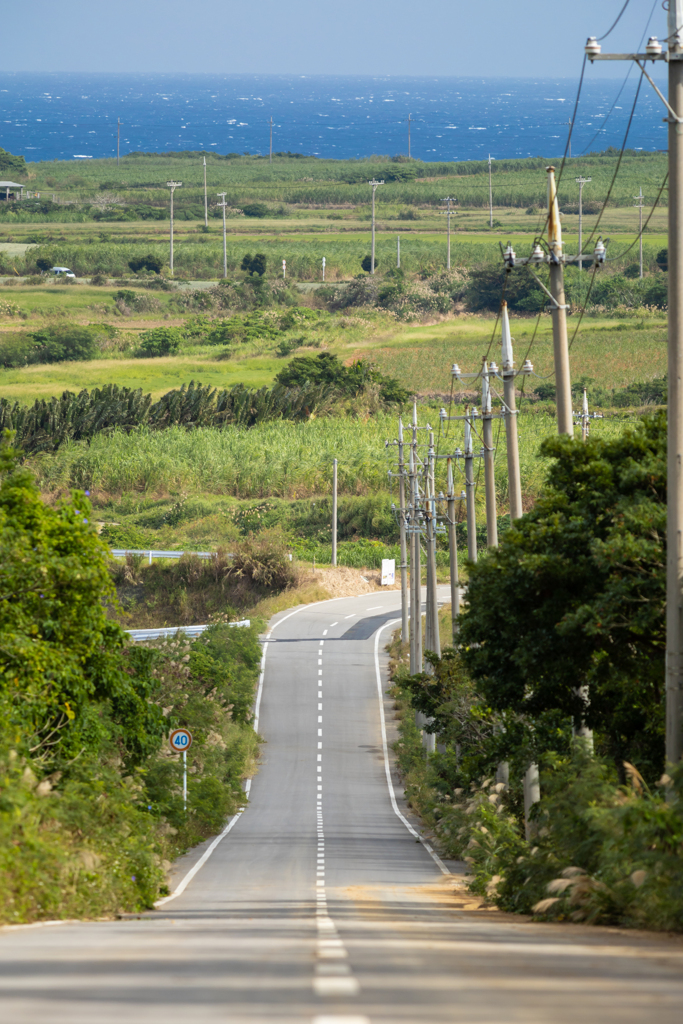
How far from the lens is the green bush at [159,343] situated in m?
127

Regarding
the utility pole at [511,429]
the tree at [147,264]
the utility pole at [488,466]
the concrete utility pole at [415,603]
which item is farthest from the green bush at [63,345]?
the utility pole at [511,429]

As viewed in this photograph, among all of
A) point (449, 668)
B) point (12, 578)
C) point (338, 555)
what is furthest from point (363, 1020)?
point (338, 555)

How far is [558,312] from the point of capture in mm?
20438

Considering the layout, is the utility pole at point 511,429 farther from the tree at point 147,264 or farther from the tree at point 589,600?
the tree at point 147,264

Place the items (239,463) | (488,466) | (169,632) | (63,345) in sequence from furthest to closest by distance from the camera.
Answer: (63,345)
(239,463)
(169,632)
(488,466)

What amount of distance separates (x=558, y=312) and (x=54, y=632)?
373 inches

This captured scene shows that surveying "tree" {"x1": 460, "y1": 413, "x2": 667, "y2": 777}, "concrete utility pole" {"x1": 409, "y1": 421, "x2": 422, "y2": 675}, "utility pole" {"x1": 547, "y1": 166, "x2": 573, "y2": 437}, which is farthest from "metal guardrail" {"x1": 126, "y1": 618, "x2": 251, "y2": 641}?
"tree" {"x1": 460, "y1": 413, "x2": 667, "y2": 777}

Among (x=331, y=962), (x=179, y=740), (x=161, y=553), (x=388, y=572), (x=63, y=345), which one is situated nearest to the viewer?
(x=331, y=962)

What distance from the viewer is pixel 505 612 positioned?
17.5m

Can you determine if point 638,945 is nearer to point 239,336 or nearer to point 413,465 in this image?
point 413,465

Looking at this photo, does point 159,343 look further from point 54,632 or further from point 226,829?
point 54,632

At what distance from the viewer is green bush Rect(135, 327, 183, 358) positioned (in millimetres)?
126750

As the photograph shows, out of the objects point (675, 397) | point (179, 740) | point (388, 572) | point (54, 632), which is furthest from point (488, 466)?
point (388, 572)

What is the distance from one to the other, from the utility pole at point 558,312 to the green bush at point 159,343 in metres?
109
